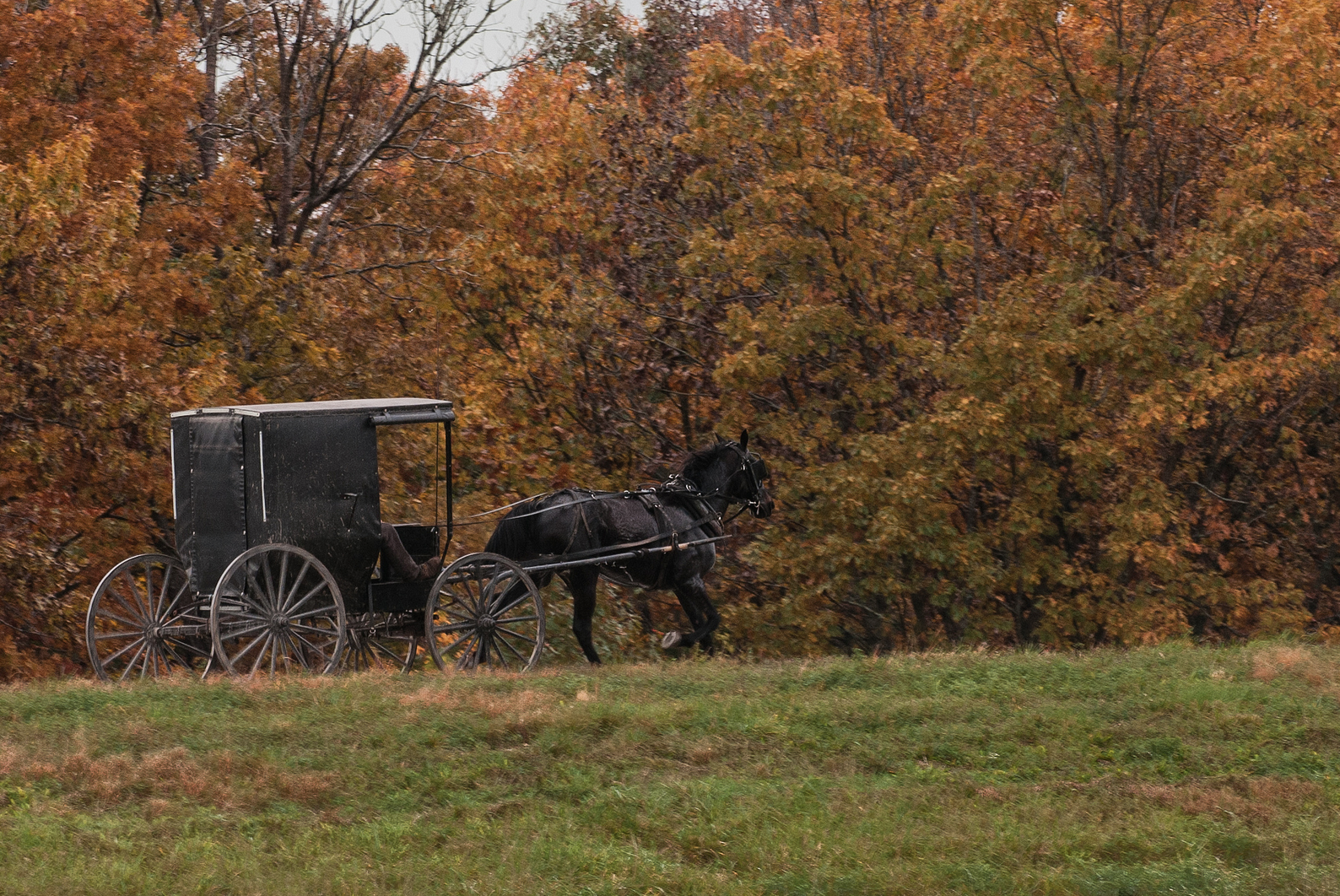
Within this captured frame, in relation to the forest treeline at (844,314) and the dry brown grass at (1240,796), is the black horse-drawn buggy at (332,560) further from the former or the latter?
the dry brown grass at (1240,796)

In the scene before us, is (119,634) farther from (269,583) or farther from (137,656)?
(269,583)

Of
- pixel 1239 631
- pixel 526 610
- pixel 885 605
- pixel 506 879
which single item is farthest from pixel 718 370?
pixel 506 879

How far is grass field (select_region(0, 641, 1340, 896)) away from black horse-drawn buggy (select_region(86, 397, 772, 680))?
3.41 feet

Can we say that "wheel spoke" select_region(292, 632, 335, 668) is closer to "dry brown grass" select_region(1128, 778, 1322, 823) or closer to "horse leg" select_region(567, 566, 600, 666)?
"horse leg" select_region(567, 566, 600, 666)

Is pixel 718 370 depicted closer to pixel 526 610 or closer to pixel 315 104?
pixel 526 610

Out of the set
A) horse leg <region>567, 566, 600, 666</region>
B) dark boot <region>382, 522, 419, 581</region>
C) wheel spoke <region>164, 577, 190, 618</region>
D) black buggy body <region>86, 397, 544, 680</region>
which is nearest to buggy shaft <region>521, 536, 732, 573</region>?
horse leg <region>567, 566, 600, 666</region>

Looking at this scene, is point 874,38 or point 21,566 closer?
point 21,566

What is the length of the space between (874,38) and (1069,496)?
6.97m

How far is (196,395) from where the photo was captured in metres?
17.1

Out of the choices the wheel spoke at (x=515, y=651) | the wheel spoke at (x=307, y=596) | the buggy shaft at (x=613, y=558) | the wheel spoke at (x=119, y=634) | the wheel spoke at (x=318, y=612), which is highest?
the buggy shaft at (x=613, y=558)

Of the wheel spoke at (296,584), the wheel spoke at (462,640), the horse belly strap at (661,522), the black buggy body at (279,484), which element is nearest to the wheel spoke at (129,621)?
the black buggy body at (279,484)

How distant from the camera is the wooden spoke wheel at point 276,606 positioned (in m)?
11.5

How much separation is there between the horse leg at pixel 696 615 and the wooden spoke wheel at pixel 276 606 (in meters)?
3.37

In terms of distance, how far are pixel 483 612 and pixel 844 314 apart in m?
7.30
